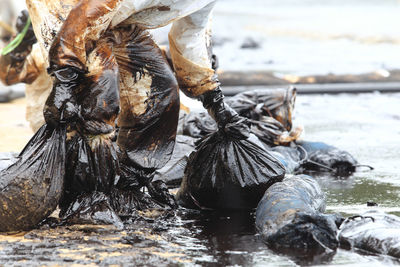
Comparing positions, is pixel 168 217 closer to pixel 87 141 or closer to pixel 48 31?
pixel 87 141

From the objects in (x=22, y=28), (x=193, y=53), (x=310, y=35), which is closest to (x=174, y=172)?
(x=193, y=53)

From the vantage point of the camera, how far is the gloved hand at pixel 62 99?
13.6 ft

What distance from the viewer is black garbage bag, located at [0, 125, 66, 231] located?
423cm

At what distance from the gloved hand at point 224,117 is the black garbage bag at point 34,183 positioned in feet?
3.65

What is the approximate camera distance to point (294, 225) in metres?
4.00

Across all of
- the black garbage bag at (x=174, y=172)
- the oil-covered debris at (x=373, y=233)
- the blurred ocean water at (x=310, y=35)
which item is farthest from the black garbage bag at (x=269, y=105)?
the blurred ocean water at (x=310, y=35)

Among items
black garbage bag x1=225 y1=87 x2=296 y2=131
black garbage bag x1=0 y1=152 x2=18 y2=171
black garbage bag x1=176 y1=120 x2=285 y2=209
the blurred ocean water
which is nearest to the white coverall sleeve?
black garbage bag x1=176 y1=120 x2=285 y2=209

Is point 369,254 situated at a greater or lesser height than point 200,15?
lesser

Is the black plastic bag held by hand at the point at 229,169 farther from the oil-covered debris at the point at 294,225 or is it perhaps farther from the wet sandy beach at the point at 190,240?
the oil-covered debris at the point at 294,225

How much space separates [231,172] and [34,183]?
4.23 feet

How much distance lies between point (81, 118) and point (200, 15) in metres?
1.08

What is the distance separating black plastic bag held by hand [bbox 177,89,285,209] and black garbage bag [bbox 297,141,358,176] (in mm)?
1338

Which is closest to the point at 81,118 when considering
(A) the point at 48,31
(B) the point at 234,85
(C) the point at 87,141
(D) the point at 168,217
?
(C) the point at 87,141

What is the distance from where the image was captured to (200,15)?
16.0 ft
